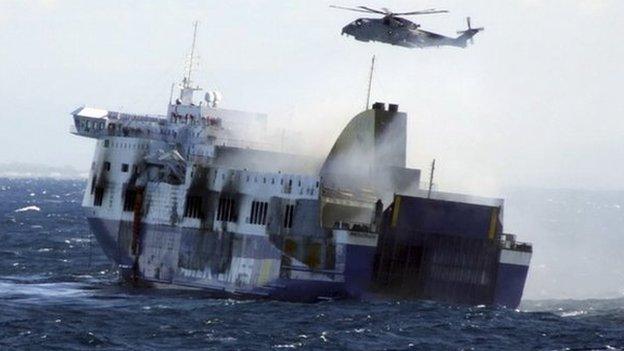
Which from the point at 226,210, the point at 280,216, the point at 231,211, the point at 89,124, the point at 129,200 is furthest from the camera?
the point at 89,124

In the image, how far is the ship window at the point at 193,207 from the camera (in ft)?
267

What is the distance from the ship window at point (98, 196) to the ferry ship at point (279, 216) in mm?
91

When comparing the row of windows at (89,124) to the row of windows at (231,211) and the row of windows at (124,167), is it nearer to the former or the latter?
the row of windows at (124,167)

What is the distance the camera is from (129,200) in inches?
3369

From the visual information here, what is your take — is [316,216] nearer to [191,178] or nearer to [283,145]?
[191,178]

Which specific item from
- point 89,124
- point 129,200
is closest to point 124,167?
point 129,200

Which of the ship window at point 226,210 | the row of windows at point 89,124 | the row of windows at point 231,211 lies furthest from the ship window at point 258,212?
the row of windows at point 89,124

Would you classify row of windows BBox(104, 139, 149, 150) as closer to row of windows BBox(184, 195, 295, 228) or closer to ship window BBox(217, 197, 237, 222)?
row of windows BBox(184, 195, 295, 228)

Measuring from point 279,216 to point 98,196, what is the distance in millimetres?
15306

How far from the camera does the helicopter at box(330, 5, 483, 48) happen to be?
78.9m

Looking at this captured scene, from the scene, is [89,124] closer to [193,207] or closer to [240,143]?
[240,143]

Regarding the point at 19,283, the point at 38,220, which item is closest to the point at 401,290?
the point at 19,283

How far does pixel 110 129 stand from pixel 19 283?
11537mm

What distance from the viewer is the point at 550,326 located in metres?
68.2
